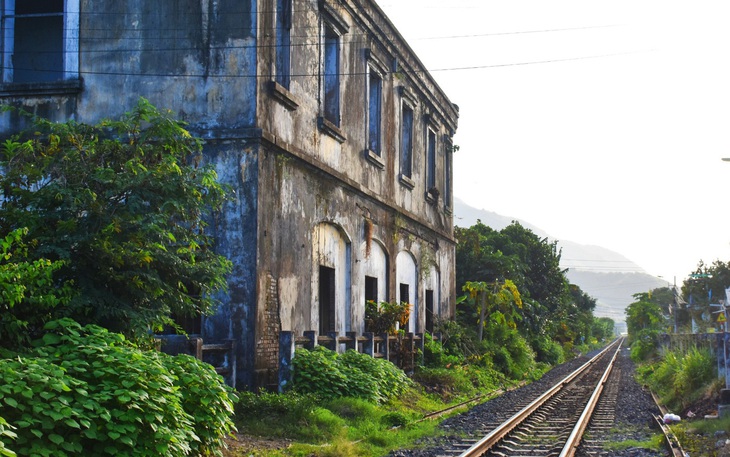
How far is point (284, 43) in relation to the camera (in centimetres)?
1512

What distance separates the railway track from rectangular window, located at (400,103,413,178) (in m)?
6.87

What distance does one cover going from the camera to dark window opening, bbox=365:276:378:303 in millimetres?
19672

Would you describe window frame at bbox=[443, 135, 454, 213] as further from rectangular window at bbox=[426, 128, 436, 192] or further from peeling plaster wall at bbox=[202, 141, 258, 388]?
peeling plaster wall at bbox=[202, 141, 258, 388]

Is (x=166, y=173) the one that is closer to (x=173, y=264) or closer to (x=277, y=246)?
(x=173, y=264)

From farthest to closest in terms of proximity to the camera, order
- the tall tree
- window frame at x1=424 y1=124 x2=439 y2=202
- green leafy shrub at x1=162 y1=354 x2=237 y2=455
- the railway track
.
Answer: window frame at x1=424 y1=124 x2=439 y2=202, the railway track, the tall tree, green leafy shrub at x1=162 y1=354 x2=237 y2=455

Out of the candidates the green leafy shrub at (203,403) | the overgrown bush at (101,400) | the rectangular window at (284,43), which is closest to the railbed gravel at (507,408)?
the green leafy shrub at (203,403)

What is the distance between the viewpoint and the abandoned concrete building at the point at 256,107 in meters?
13.5

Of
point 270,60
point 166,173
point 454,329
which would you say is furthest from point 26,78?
point 454,329

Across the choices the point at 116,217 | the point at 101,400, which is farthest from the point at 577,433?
the point at 101,400

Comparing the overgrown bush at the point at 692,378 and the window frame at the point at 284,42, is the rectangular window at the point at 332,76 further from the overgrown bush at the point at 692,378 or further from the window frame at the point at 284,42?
the overgrown bush at the point at 692,378

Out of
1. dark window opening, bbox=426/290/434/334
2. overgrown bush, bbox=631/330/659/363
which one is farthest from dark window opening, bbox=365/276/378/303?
overgrown bush, bbox=631/330/659/363

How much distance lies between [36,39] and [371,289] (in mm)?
8869

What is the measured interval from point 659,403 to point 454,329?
25.7 ft

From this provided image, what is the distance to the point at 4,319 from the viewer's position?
762cm
